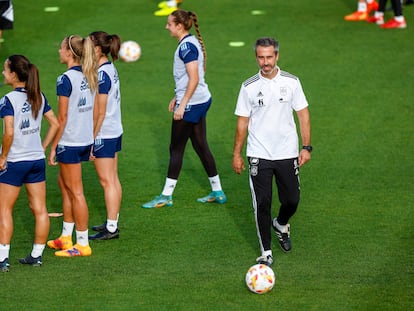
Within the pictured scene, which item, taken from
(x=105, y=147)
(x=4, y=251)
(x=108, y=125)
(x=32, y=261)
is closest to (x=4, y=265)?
(x=4, y=251)

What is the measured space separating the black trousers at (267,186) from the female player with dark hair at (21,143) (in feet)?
6.61

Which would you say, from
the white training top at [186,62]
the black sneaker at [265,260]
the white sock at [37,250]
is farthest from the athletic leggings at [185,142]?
the white sock at [37,250]

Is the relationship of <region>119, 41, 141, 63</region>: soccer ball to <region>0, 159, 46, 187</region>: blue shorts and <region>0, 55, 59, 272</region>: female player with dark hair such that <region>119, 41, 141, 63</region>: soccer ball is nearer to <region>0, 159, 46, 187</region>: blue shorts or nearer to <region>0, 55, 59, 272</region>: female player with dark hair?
<region>0, 55, 59, 272</region>: female player with dark hair

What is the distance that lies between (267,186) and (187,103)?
212 centimetres

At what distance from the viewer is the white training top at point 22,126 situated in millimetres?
8711

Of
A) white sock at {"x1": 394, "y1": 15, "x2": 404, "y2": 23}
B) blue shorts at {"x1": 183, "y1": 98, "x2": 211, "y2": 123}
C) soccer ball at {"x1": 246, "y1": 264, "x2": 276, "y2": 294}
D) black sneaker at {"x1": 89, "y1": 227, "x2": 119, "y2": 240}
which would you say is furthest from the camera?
white sock at {"x1": 394, "y1": 15, "x2": 404, "y2": 23}

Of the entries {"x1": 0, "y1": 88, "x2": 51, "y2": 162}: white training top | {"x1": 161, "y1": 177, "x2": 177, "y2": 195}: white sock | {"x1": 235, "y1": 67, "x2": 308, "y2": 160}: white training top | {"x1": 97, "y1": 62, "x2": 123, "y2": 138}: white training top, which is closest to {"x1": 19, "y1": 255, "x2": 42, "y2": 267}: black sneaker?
{"x1": 0, "y1": 88, "x2": 51, "y2": 162}: white training top

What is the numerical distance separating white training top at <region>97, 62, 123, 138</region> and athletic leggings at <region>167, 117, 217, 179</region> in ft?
3.85

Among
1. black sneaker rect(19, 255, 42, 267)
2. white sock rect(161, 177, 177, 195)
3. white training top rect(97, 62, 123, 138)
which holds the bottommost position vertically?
white sock rect(161, 177, 177, 195)

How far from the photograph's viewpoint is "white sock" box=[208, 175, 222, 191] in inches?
444

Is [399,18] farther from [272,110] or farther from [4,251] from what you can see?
[4,251]

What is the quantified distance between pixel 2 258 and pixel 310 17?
41.7 ft

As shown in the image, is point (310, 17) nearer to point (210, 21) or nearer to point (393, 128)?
point (210, 21)

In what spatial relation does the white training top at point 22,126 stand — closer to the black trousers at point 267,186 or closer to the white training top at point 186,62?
the black trousers at point 267,186
